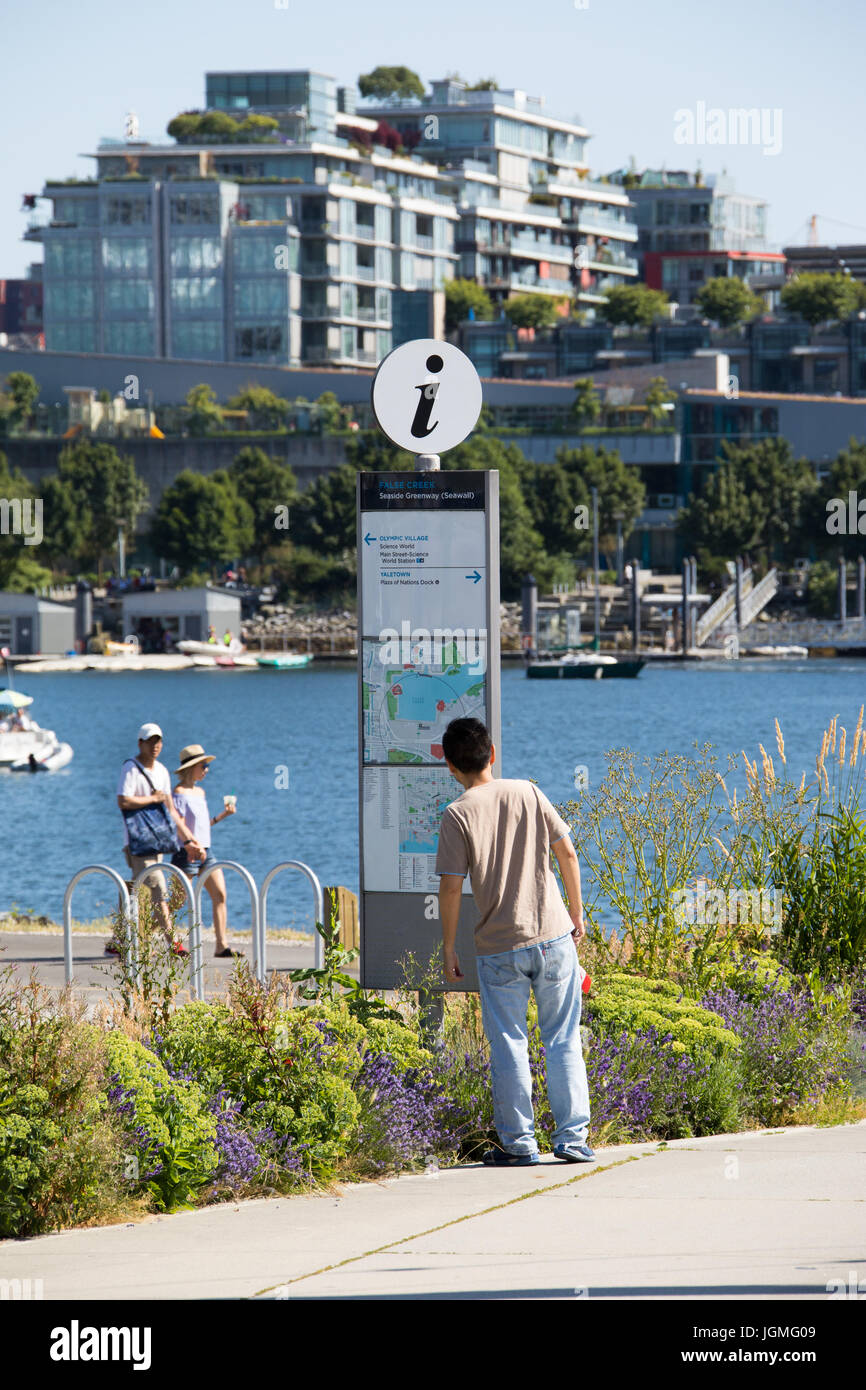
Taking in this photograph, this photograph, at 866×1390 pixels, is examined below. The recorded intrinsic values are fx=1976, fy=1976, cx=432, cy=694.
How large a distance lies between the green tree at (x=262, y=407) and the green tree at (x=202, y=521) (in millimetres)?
8446

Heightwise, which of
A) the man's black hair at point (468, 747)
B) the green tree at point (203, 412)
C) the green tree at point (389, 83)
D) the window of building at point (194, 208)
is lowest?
the man's black hair at point (468, 747)

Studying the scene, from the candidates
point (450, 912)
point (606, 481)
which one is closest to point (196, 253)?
point (606, 481)

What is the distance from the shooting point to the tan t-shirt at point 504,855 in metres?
7.91

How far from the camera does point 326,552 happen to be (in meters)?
125

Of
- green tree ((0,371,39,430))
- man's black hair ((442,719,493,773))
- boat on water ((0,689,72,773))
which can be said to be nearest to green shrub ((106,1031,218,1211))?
man's black hair ((442,719,493,773))

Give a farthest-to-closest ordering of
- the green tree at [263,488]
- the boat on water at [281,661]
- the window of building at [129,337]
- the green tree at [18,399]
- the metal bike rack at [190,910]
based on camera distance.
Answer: the window of building at [129,337] → the green tree at [18,399] → the green tree at [263,488] → the boat on water at [281,661] → the metal bike rack at [190,910]

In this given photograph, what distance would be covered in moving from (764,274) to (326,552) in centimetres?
7035

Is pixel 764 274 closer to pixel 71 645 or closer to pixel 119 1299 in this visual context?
pixel 71 645

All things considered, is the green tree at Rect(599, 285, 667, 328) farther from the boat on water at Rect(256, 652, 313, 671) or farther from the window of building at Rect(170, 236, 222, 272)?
the boat on water at Rect(256, 652, 313, 671)

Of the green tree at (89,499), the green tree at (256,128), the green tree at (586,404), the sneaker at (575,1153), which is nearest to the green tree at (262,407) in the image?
the green tree at (89,499)

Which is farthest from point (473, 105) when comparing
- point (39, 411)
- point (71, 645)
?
point (71, 645)

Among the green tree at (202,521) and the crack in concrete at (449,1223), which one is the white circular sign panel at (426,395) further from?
the green tree at (202,521)

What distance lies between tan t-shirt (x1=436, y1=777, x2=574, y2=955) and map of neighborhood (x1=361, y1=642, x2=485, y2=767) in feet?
4.43

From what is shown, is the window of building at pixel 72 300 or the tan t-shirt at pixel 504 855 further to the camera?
the window of building at pixel 72 300
